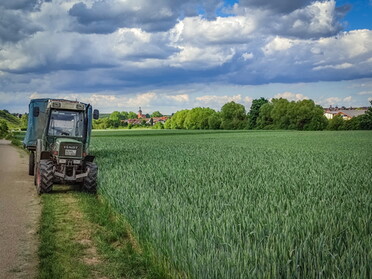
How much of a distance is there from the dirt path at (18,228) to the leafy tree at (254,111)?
111 m

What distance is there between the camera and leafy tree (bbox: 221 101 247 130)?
128625mm

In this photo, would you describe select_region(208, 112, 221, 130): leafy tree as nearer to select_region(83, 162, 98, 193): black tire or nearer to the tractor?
the tractor

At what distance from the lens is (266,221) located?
727 cm

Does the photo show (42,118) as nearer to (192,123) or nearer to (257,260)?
(257,260)

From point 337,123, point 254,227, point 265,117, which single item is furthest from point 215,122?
point 254,227

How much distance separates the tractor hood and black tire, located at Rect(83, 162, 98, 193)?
51 centimetres

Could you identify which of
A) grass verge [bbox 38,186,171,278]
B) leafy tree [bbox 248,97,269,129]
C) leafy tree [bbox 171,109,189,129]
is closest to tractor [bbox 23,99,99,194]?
grass verge [bbox 38,186,171,278]

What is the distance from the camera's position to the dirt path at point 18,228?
24.8ft

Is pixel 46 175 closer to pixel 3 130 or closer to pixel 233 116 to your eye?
pixel 3 130

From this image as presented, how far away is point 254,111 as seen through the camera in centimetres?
12731

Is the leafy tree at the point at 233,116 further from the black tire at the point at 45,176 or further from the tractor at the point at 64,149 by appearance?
the black tire at the point at 45,176

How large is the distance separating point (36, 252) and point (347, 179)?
389 inches

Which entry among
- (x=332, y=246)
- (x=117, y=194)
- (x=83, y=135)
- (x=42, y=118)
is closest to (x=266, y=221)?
(x=332, y=246)

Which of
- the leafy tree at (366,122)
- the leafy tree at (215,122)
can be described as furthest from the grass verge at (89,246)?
the leafy tree at (215,122)
